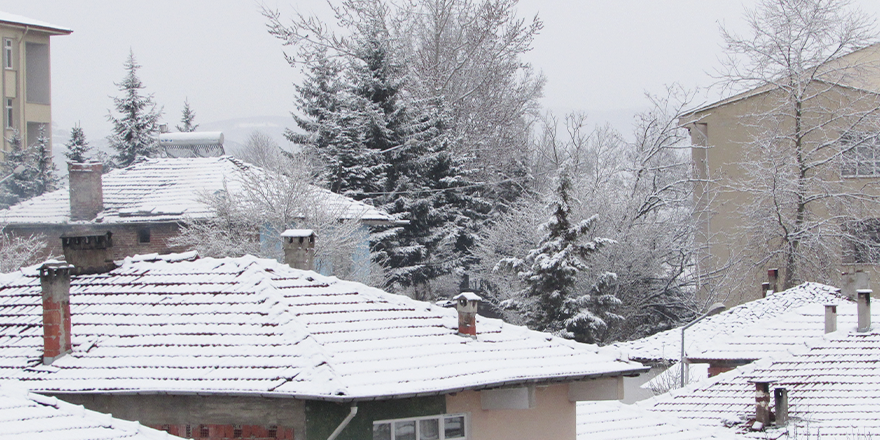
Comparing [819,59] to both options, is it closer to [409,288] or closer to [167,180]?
[409,288]

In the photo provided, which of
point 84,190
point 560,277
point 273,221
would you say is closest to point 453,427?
point 273,221

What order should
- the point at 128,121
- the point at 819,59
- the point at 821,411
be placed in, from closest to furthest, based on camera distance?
the point at 821,411 → the point at 819,59 → the point at 128,121

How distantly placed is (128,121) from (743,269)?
112 ft

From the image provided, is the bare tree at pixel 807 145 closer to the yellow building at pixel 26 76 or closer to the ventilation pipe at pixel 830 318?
the ventilation pipe at pixel 830 318

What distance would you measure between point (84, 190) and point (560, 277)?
14.4 meters

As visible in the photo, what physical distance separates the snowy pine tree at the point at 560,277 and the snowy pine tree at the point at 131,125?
28657mm

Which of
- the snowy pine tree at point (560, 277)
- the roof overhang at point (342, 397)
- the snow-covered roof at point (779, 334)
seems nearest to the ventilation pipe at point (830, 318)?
the snow-covered roof at point (779, 334)

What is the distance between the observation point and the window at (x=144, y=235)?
26309mm

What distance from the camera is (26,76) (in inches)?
2121

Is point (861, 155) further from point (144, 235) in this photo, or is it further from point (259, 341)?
point (259, 341)

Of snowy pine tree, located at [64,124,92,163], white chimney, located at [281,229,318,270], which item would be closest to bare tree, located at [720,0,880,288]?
white chimney, located at [281,229,318,270]

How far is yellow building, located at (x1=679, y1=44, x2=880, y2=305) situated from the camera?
30.8m

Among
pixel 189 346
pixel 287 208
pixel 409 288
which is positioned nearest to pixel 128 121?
pixel 409 288

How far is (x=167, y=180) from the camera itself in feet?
93.5
